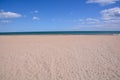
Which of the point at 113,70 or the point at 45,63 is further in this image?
the point at 45,63

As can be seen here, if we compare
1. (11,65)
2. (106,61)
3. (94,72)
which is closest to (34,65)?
(11,65)

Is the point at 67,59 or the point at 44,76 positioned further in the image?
the point at 67,59

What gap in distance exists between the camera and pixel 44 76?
22.7 ft

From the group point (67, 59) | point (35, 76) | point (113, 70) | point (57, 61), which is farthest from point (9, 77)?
point (113, 70)

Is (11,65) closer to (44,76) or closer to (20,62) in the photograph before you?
(20,62)

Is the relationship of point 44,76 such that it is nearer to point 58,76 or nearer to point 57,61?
point 58,76

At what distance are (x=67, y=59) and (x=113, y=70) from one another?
9.98ft

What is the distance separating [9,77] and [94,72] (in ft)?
13.7

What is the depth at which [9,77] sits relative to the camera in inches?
271

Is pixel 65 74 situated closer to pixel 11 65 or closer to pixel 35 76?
pixel 35 76

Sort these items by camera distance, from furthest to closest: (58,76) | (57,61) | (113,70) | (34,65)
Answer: (57,61)
(34,65)
(113,70)
(58,76)

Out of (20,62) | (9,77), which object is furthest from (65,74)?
(20,62)

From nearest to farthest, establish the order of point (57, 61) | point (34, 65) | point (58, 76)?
point (58, 76)
point (34, 65)
point (57, 61)

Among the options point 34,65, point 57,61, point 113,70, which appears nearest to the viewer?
point 113,70
